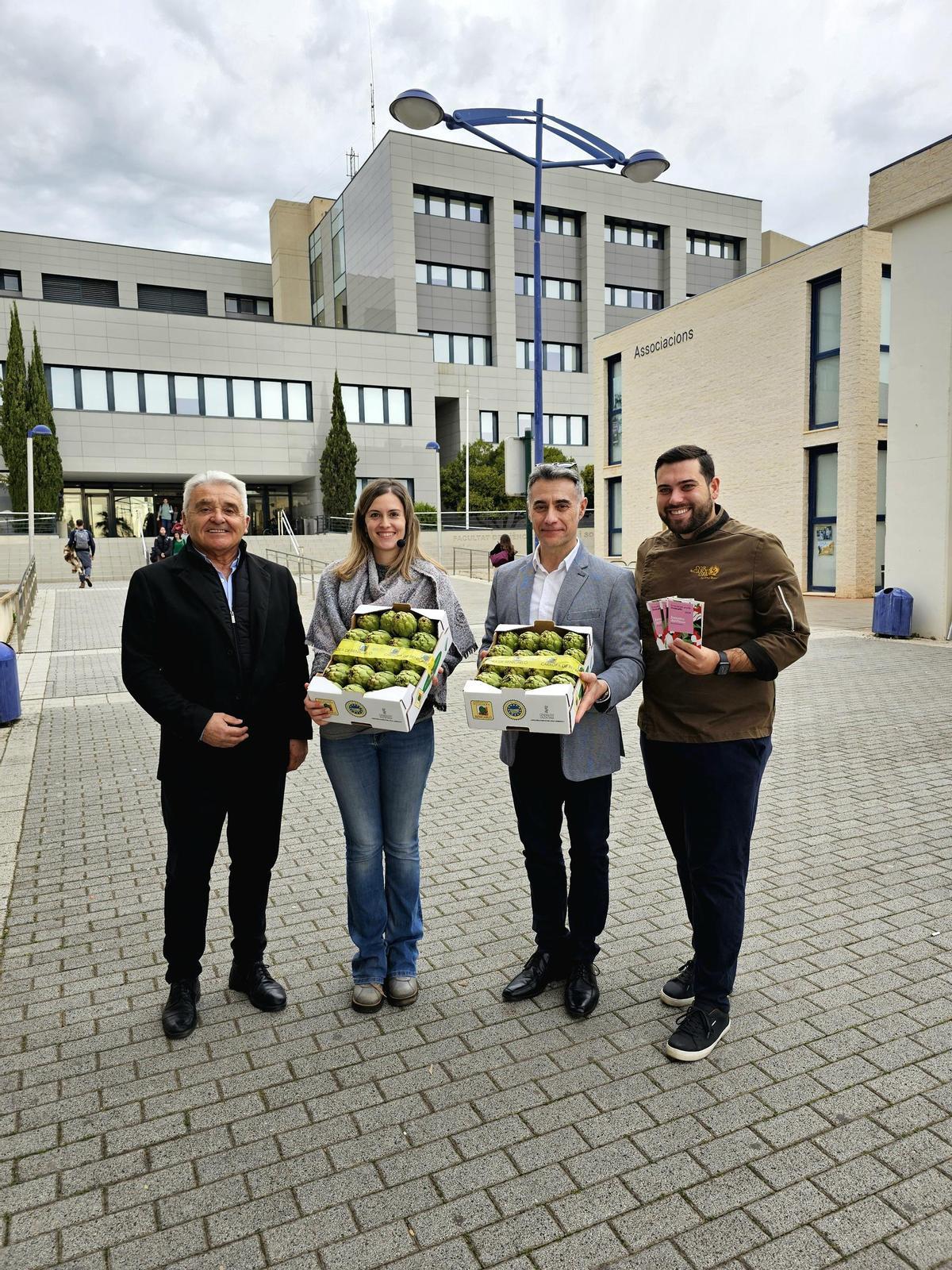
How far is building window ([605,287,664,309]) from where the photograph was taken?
56.5 metres

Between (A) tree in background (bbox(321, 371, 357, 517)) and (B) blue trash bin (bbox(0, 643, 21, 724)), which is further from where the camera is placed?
(A) tree in background (bbox(321, 371, 357, 517))

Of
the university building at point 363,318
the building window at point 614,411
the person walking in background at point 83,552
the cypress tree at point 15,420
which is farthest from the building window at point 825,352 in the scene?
the cypress tree at point 15,420

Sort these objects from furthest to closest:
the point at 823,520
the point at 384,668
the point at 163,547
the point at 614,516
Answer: the point at 614,516 → the point at 163,547 → the point at 823,520 → the point at 384,668

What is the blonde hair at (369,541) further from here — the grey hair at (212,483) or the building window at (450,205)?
the building window at (450,205)

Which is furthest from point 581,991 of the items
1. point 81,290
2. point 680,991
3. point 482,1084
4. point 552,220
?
point 81,290

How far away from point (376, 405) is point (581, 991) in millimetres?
45972

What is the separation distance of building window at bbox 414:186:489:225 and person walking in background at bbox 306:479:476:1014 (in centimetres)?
5256

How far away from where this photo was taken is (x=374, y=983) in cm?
365

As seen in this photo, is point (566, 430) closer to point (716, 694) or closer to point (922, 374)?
point (922, 374)

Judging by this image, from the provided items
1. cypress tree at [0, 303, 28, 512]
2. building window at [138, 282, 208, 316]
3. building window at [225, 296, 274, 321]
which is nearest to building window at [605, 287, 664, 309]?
building window at [225, 296, 274, 321]

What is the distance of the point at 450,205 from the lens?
51438 mm

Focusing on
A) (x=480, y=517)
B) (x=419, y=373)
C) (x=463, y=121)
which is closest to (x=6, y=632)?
(x=463, y=121)

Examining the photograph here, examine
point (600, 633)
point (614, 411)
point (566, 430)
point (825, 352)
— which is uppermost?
point (566, 430)

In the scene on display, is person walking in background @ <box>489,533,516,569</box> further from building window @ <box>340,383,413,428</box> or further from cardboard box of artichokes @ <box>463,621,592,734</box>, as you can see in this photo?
building window @ <box>340,383,413,428</box>
